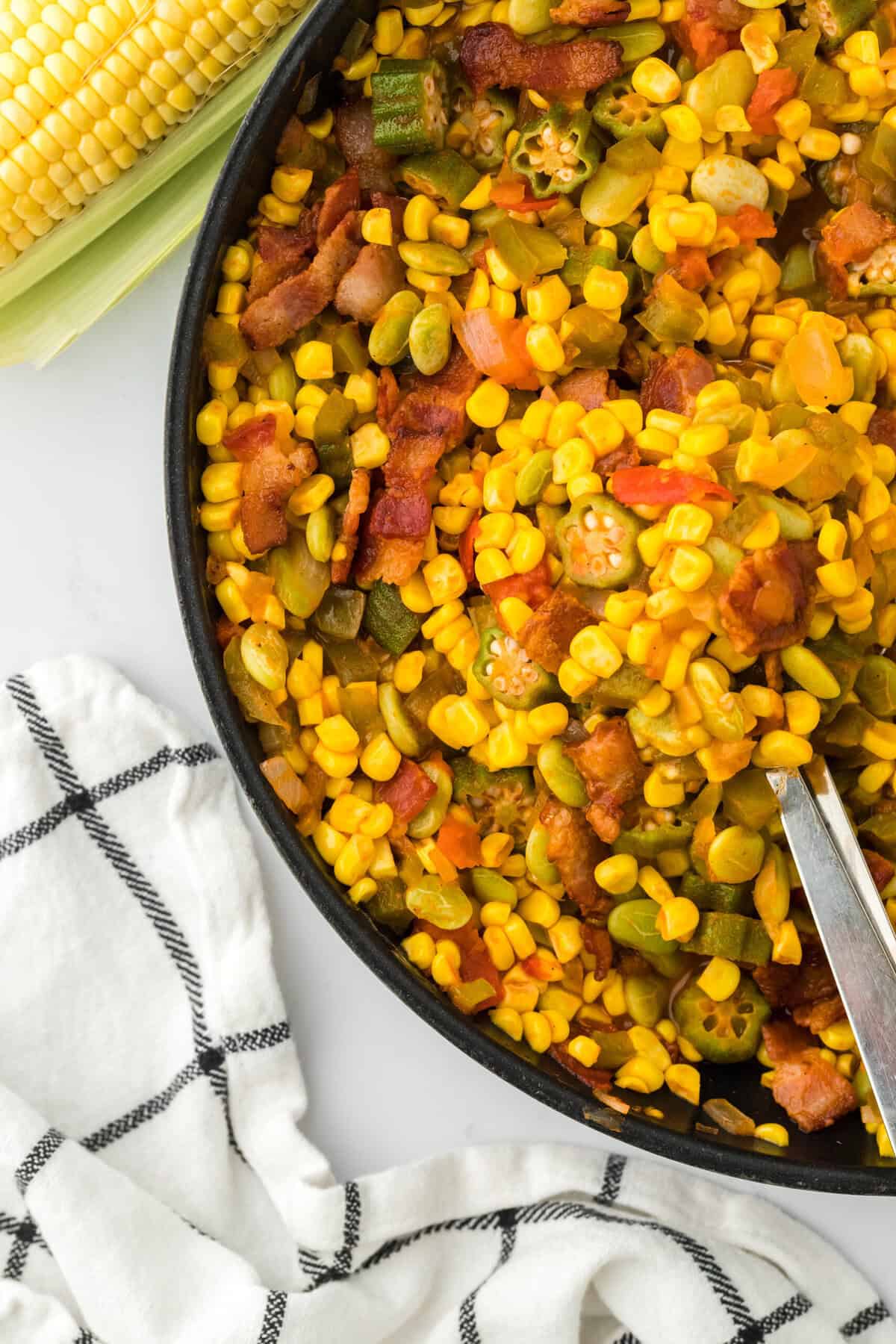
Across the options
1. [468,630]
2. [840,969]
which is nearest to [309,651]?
[468,630]

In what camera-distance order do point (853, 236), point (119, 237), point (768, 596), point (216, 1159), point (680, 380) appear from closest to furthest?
1. point (768, 596)
2. point (680, 380)
3. point (853, 236)
4. point (119, 237)
5. point (216, 1159)

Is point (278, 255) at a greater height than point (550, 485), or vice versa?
point (278, 255)

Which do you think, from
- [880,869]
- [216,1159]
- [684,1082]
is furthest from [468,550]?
[216,1159]

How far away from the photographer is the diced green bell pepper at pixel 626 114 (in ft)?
6.71

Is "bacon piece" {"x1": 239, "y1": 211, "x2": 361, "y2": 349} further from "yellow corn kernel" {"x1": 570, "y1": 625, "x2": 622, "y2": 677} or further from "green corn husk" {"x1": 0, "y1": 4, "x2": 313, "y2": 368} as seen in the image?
"yellow corn kernel" {"x1": 570, "y1": 625, "x2": 622, "y2": 677}

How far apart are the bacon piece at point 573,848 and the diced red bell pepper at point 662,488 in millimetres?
532

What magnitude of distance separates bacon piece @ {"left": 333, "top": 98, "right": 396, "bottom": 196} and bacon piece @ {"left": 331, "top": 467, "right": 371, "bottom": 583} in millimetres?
472

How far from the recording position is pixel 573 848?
2.09m

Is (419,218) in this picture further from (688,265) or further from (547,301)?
(688,265)

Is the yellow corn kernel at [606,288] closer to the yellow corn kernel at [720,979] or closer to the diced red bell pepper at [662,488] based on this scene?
the diced red bell pepper at [662,488]

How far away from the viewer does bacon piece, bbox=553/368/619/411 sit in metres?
2.02

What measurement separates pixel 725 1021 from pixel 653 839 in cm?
42

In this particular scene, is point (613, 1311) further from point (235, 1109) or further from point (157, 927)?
point (157, 927)

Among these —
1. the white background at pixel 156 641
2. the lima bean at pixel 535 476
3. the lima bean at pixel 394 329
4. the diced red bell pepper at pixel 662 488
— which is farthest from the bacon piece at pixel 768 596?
the white background at pixel 156 641
